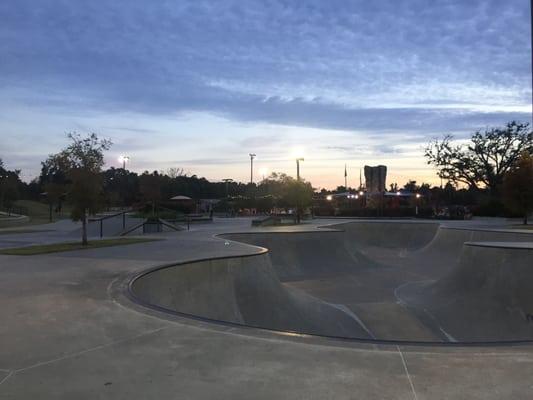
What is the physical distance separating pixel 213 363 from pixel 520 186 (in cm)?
2972

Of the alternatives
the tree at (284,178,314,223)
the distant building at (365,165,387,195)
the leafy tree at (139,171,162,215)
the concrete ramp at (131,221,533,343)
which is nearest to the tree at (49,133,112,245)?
the concrete ramp at (131,221,533,343)

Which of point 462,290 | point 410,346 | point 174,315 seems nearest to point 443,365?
point 410,346

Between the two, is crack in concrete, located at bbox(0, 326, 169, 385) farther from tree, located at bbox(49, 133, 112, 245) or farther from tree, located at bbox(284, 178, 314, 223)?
tree, located at bbox(284, 178, 314, 223)

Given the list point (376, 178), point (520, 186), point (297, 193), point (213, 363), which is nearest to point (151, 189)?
point (297, 193)

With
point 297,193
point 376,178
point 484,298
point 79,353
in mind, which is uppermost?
point 376,178

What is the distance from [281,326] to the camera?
10.3 meters

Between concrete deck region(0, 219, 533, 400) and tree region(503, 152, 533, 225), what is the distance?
27.5m

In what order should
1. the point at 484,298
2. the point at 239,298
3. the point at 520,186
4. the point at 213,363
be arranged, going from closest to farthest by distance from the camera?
the point at 213,363
the point at 239,298
the point at 484,298
the point at 520,186

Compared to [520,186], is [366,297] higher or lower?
lower

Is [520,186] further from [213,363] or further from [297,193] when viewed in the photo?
[213,363]

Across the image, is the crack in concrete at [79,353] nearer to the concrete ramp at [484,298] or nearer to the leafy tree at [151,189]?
the concrete ramp at [484,298]

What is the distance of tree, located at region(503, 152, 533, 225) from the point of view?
1141 inches

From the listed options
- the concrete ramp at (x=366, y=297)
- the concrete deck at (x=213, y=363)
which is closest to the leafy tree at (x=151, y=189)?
the concrete ramp at (x=366, y=297)

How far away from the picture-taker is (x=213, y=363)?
441 cm
